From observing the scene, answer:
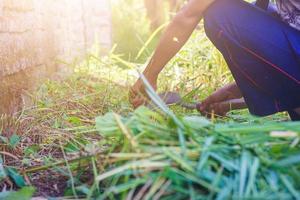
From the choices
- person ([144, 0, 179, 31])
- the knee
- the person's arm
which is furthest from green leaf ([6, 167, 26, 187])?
person ([144, 0, 179, 31])

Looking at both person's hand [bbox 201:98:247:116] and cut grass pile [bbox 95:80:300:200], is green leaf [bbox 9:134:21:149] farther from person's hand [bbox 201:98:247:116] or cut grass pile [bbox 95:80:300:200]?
person's hand [bbox 201:98:247:116]

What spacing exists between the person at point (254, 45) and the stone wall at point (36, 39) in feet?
2.73

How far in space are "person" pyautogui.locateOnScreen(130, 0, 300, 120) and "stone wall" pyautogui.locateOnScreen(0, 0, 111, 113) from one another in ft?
2.73

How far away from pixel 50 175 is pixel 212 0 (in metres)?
0.92

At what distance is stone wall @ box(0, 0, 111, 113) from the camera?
10.5ft

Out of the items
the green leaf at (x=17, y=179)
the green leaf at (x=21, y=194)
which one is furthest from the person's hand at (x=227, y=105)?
the green leaf at (x=21, y=194)

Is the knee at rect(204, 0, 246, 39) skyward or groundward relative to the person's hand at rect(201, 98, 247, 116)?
skyward

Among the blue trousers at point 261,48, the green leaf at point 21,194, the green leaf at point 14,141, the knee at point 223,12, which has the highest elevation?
the knee at point 223,12

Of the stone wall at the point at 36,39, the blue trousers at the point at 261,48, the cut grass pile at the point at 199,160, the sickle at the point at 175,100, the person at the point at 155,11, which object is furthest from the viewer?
the person at the point at 155,11

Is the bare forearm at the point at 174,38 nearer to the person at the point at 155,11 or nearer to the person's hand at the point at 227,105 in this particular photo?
the person's hand at the point at 227,105

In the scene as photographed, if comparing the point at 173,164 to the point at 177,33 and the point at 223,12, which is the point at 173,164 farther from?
A: the point at 223,12

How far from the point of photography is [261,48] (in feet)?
7.69

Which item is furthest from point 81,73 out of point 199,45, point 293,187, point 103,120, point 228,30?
point 293,187

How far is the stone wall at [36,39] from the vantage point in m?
3.19
